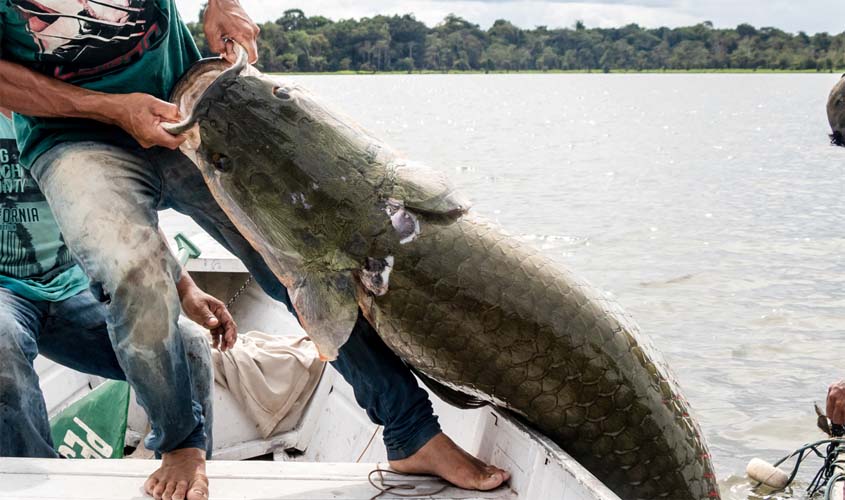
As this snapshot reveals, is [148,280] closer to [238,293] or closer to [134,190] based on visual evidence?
[134,190]

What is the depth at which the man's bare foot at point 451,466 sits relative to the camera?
2.81 meters

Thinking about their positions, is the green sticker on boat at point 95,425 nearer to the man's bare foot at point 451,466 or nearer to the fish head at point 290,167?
the fish head at point 290,167

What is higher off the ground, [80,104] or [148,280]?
[80,104]

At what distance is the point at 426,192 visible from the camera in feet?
9.14

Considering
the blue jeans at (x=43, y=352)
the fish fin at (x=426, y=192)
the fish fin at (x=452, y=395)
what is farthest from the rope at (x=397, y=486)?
the fish fin at (x=426, y=192)

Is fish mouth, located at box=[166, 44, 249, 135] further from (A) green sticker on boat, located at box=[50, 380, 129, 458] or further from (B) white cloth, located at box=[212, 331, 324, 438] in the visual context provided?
(B) white cloth, located at box=[212, 331, 324, 438]

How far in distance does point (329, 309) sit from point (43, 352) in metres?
1.43

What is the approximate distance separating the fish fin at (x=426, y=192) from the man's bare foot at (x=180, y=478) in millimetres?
980

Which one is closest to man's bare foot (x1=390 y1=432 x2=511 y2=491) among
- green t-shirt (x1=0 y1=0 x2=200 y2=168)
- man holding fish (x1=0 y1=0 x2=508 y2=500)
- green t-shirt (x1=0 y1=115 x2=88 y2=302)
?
man holding fish (x1=0 y1=0 x2=508 y2=500)

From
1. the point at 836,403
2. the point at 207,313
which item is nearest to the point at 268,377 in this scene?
the point at 207,313

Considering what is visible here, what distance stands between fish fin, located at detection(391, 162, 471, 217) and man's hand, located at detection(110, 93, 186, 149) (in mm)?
668

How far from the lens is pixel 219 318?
12.0ft

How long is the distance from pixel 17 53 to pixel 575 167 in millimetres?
27795

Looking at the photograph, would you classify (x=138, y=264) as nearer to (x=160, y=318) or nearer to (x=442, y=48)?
(x=160, y=318)
